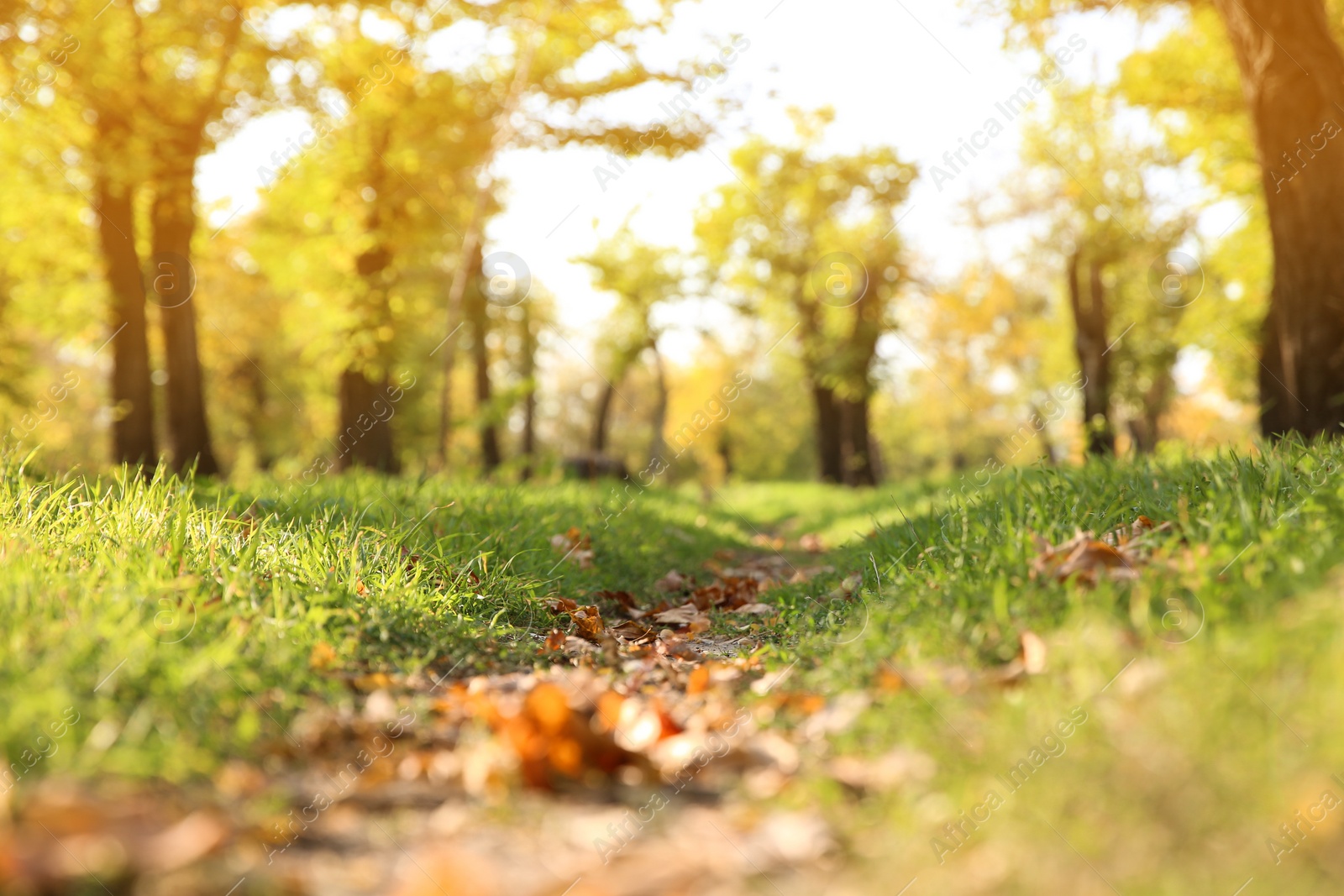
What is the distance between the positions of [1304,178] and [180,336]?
40.6 ft

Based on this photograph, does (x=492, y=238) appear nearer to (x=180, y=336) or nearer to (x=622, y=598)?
(x=180, y=336)

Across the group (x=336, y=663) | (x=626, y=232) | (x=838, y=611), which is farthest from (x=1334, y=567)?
(x=626, y=232)

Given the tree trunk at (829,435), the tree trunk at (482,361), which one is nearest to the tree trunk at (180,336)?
the tree trunk at (482,361)

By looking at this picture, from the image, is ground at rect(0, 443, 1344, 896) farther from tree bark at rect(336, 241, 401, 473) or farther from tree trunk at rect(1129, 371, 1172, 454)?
tree trunk at rect(1129, 371, 1172, 454)

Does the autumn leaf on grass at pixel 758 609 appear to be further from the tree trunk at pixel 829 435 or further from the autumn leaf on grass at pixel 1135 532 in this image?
the tree trunk at pixel 829 435

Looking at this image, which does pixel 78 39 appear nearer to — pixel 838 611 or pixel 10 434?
pixel 10 434

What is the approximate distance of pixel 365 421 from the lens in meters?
13.6

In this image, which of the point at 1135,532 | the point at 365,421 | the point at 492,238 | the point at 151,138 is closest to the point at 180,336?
the point at 151,138

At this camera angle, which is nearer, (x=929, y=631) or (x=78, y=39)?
(x=929, y=631)

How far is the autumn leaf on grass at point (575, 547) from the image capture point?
5086mm

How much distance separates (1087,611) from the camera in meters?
2.44

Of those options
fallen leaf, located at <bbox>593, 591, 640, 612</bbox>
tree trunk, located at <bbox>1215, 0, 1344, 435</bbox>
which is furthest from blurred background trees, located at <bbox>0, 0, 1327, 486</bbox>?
fallen leaf, located at <bbox>593, 591, 640, 612</bbox>

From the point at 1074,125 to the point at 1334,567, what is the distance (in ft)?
57.8

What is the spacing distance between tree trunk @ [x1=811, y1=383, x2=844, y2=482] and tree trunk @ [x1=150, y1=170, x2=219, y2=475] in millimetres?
16288
